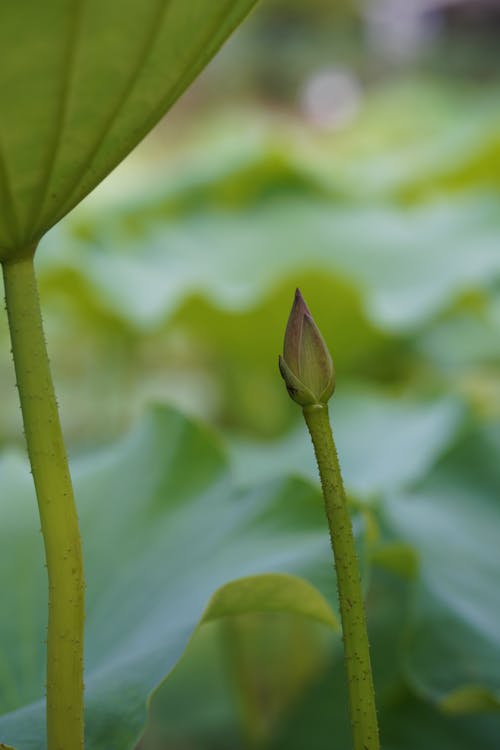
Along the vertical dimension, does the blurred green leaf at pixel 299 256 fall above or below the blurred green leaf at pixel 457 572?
above

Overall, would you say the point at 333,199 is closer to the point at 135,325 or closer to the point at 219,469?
the point at 135,325

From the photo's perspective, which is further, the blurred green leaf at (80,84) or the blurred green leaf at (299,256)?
the blurred green leaf at (299,256)

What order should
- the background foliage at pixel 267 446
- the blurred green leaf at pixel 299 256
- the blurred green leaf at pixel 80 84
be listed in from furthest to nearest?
the blurred green leaf at pixel 299 256, the background foliage at pixel 267 446, the blurred green leaf at pixel 80 84

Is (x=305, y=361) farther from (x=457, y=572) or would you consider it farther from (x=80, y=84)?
(x=457, y=572)

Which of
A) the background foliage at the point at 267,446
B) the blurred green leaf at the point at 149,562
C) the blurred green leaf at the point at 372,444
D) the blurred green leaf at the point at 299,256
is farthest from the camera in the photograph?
the blurred green leaf at the point at 299,256

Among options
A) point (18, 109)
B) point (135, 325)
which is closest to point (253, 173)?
point (135, 325)

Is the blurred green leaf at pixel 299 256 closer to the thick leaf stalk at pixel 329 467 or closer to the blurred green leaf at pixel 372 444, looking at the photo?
the blurred green leaf at pixel 372 444

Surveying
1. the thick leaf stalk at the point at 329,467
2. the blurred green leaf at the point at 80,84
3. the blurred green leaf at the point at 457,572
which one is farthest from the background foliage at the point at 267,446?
the blurred green leaf at the point at 80,84

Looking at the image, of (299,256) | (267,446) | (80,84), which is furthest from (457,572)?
(299,256)
